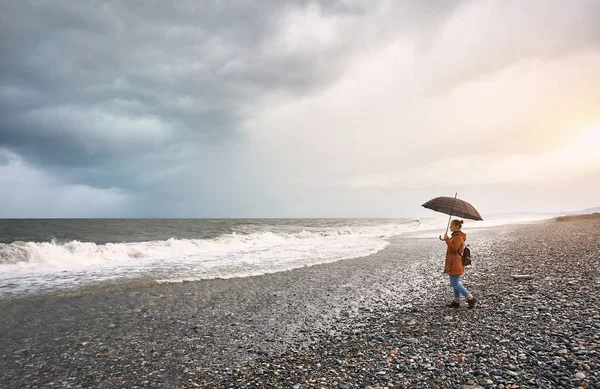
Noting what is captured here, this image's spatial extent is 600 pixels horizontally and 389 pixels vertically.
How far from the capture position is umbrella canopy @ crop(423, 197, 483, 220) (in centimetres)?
1013

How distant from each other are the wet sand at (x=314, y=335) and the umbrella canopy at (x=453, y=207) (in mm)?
2873

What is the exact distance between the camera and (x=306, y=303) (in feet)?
38.3

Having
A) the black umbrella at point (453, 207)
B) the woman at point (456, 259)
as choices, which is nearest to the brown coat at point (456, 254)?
the woman at point (456, 259)

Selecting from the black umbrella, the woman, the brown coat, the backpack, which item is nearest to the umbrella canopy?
the black umbrella

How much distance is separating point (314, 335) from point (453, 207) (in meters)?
6.06

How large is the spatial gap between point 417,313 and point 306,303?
156 inches

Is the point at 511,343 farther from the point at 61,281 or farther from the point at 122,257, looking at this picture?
the point at 122,257

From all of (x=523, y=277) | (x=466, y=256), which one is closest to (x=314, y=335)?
(x=466, y=256)

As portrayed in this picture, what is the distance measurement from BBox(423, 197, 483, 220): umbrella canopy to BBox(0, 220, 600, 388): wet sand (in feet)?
9.42

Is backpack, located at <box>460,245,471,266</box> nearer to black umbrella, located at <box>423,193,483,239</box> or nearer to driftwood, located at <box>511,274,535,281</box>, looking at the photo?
black umbrella, located at <box>423,193,483,239</box>

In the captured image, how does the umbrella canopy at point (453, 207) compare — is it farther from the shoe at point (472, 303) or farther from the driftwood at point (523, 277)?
the driftwood at point (523, 277)

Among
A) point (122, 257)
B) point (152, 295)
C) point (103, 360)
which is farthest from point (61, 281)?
point (103, 360)

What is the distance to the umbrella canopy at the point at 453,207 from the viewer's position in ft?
33.2

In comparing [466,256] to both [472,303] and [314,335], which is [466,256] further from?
[314,335]
